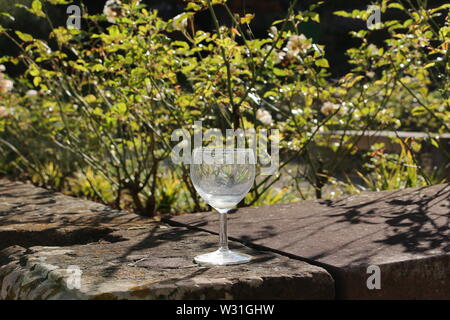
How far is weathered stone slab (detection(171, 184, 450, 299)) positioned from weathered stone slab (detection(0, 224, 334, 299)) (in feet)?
0.29

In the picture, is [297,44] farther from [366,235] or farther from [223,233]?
[223,233]

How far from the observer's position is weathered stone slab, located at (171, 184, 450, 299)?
5.94ft

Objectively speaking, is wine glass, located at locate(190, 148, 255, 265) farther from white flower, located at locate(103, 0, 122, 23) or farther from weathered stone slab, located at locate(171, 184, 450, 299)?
white flower, located at locate(103, 0, 122, 23)

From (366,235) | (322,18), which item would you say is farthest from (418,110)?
(322,18)

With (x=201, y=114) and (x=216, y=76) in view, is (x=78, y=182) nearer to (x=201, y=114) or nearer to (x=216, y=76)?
(x=201, y=114)

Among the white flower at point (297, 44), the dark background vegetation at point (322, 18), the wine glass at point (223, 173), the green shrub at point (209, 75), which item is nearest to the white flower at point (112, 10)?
the green shrub at point (209, 75)

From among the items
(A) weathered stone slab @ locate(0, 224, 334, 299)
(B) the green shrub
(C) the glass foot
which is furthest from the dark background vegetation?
(C) the glass foot

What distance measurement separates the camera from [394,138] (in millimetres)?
4809

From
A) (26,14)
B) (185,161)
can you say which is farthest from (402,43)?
(26,14)

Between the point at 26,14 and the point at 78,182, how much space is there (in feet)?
5.26

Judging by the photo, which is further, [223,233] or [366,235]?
[366,235]

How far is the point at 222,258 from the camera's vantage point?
186cm

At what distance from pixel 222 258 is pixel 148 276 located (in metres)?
0.26

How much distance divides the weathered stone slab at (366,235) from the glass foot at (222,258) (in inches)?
7.0
